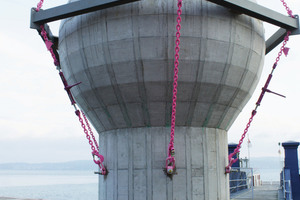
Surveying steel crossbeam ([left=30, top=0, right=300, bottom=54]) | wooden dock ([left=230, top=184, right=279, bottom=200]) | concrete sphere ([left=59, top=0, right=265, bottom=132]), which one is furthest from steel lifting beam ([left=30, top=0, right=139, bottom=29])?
wooden dock ([left=230, top=184, right=279, bottom=200])

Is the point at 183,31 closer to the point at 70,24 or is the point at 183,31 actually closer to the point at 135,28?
the point at 135,28

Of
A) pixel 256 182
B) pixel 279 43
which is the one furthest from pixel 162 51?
pixel 256 182

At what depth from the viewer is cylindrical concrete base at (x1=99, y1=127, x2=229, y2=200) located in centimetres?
971

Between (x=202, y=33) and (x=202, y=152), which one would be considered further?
(x=202, y=152)

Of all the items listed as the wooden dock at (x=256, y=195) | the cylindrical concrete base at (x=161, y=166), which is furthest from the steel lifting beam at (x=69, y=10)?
the wooden dock at (x=256, y=195)

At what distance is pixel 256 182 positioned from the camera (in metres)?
33.4

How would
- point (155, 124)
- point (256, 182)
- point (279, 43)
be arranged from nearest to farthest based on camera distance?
point (155, 124) → point (279, 43) → point (256, 182)

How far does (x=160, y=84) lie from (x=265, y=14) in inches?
130

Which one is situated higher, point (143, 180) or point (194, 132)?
point (194, 132)

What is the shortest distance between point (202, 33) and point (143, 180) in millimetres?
4142

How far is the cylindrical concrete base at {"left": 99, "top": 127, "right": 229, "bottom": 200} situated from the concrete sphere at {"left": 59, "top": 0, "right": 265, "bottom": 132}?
304 mm

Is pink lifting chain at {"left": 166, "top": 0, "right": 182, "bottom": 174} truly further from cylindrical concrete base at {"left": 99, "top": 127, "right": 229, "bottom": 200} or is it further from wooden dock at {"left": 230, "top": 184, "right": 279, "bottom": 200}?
wooden dock at {"left": 230, "top": 184, "right": 279, "bottom": 200}

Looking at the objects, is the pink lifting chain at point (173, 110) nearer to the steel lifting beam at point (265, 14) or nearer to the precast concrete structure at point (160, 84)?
the precast concrete structure at point (160, 84)

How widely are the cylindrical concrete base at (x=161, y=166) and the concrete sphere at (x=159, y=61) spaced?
0.30 m
